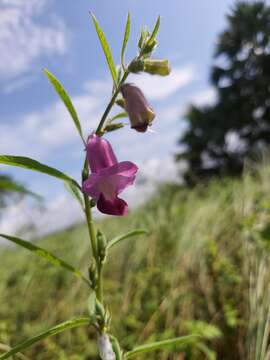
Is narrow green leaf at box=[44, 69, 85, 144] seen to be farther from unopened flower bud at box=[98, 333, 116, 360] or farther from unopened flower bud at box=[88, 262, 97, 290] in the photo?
unopened flower bud at box=[98, 333, 116, 360]

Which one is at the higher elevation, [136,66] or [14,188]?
[136,66]

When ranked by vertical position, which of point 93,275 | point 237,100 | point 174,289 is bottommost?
point 93,275

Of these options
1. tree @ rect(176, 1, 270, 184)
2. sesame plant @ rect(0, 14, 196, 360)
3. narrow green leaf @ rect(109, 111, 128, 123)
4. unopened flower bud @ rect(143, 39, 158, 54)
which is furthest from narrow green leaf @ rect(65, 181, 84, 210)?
tree @ rect(176, 1, 270, 184)

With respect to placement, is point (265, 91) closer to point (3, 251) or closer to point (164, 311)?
point (3, 251)

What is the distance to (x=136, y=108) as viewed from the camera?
2.64 feet

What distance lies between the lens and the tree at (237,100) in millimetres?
18391

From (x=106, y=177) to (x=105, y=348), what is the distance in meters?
0.29

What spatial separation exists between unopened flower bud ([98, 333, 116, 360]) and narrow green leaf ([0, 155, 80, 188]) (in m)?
0.26

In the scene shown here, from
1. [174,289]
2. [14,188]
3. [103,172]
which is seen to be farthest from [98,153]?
[174,289]

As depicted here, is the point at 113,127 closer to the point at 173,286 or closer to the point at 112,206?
the point at 112,206

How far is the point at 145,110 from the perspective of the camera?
0.80 meters

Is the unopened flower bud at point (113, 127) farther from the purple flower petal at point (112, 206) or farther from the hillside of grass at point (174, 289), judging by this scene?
the hillside of grass at point (174, 289)

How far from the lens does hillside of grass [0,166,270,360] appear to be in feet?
7.10

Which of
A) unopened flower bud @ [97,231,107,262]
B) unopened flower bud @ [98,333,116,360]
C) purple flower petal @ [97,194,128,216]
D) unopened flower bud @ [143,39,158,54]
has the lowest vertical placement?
unopened flower bud @ [98,333,116,360]
